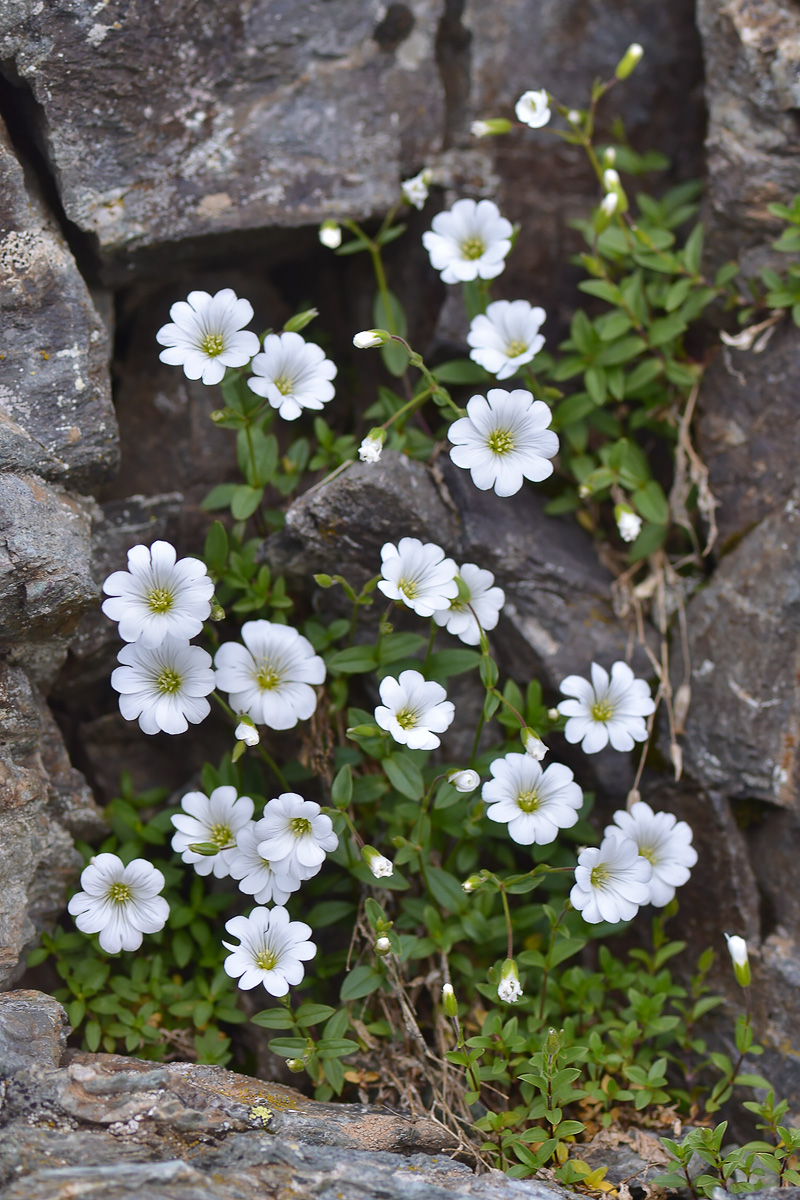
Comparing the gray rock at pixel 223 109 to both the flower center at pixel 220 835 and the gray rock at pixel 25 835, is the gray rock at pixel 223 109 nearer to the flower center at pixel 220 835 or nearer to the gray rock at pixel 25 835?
the gray rock at pixel 25 835

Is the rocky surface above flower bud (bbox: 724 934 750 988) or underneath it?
above

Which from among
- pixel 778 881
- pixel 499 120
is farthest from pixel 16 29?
pixel 778 881

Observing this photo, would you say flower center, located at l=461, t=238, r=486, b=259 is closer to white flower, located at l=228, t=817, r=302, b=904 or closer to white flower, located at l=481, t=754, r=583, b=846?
white flower, located at l=481, t=754, r=583, b=846

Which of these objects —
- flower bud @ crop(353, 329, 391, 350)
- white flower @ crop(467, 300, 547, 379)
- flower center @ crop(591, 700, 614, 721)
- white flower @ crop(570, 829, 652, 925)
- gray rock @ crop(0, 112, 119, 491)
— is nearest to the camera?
white flower @ crop(570, 829, 652, 925)

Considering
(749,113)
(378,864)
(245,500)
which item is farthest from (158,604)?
(749,113)

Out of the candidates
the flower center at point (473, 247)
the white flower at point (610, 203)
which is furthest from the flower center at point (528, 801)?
the white flower at point (610, 203)

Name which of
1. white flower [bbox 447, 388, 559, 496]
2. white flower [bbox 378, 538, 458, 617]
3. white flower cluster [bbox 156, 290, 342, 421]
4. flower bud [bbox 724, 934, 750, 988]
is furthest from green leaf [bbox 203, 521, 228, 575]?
flower bud [bbox 724, 934, 750, 988]

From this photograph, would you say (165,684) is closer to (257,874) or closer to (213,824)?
(213,824)
